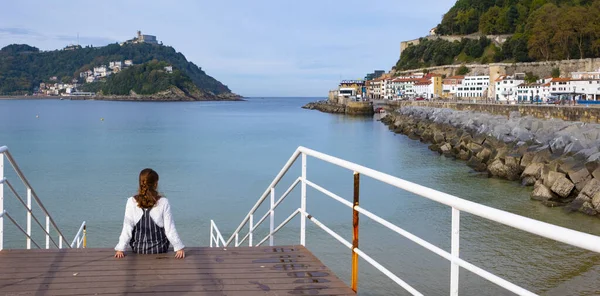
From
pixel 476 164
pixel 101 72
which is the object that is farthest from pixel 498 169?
pixel 101 72

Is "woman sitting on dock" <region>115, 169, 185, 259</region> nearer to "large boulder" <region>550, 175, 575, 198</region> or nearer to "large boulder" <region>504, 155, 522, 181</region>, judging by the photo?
"large boulder" <region>550, 175, 575, 198</region>

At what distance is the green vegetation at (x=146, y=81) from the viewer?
167m

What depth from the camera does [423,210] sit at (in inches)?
515

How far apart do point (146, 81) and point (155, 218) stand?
17382 centimetres

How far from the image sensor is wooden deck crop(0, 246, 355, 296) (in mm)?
3168

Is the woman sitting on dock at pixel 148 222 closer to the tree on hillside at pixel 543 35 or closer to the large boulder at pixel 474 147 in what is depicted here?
the large boulder at pixel 474 147

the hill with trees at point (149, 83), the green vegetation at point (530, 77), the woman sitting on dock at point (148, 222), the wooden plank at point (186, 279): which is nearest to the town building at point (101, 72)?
the hill with trees at point (149, 83)

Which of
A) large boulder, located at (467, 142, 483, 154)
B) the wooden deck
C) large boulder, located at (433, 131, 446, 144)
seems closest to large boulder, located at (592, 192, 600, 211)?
large boulder, located at (467, 142, 483, 154)

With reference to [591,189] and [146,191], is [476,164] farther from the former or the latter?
[146,191]

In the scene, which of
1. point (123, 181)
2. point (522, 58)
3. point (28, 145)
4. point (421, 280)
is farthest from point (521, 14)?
point (421, 280)

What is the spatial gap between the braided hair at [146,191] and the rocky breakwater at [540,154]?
10.6 m

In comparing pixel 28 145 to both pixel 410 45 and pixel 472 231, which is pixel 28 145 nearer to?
pixel 472 231

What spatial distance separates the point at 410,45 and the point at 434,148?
3415 inches

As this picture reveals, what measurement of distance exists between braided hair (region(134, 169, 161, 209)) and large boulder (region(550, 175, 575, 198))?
1178 centimetres
